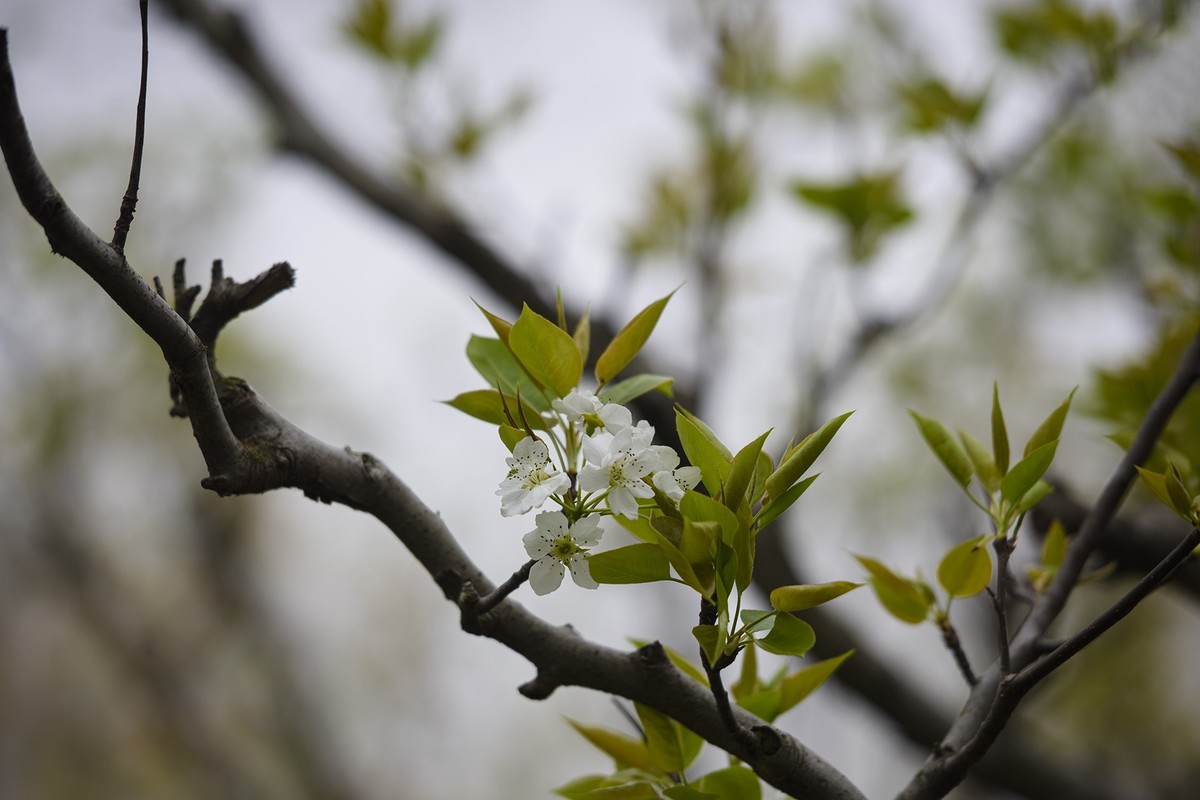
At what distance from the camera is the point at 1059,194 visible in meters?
2.02

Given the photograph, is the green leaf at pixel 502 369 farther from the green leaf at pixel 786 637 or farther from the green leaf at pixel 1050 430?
the green leaf at pixel 1050 430

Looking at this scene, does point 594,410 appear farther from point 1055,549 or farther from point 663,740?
point 1055,549

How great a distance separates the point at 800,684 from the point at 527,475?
0.28 metres

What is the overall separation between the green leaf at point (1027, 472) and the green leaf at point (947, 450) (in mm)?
61

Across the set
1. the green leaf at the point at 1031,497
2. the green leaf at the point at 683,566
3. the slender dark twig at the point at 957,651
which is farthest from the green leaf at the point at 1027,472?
the green leaf at the point at 683,566

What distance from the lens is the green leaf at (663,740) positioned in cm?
49

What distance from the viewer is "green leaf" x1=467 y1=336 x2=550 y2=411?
491 mm

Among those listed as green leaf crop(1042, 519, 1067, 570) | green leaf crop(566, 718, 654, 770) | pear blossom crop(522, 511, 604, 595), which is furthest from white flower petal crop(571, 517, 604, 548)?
green leaf crop(1042, 519, 1067, 570)

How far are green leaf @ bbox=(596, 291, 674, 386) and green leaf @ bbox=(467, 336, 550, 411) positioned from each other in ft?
0.13

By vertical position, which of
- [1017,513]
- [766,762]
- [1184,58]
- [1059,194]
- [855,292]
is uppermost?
[1059,194]

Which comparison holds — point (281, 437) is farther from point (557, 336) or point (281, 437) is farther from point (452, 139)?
point (452, 139)

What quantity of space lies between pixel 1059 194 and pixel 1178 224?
101cm

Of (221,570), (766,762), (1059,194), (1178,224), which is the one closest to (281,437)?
(766,762)

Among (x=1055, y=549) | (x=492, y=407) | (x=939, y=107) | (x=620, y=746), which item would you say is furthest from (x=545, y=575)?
(x=939, y=107)
